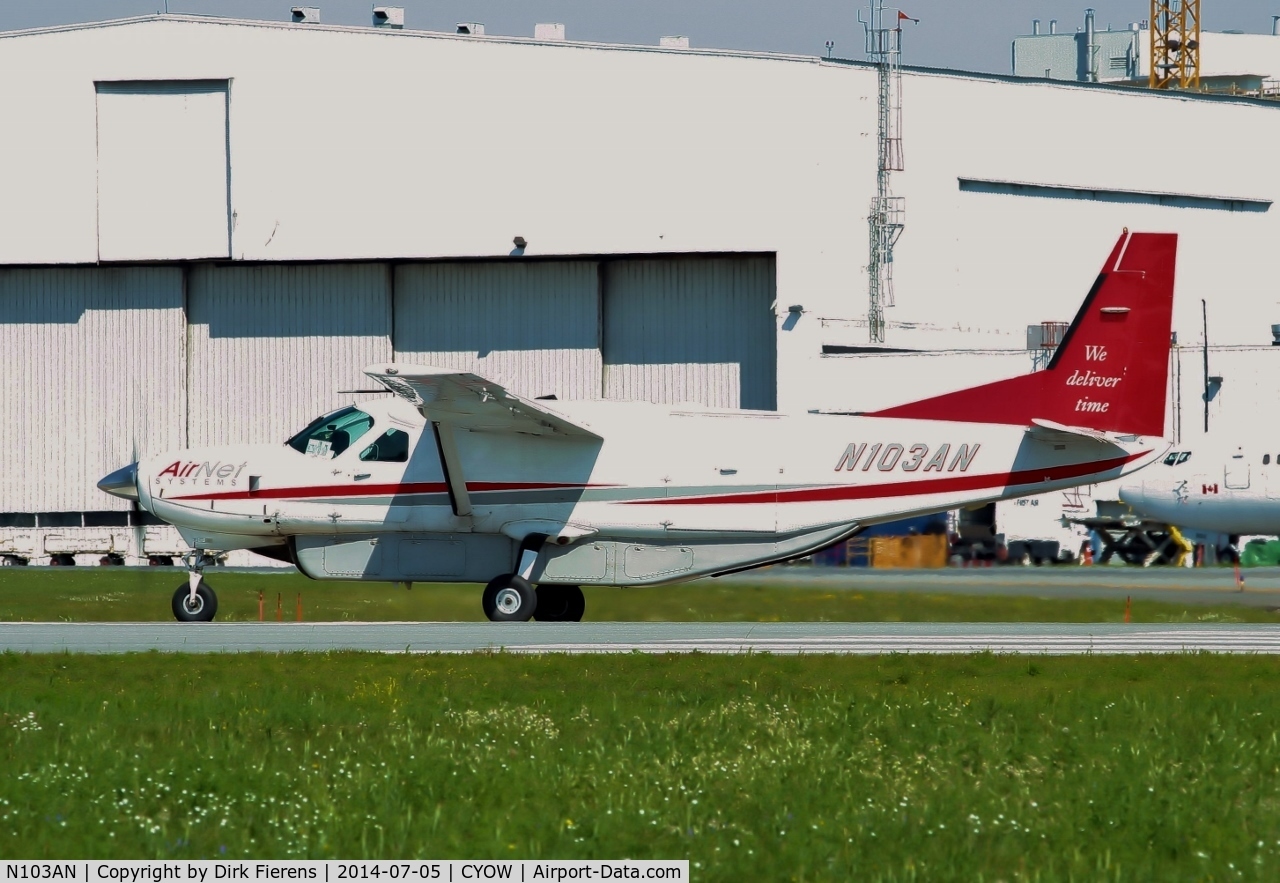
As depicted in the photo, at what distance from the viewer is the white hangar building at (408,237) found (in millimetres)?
50000

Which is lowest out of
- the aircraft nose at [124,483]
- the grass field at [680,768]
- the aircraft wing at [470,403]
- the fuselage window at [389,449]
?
the grass field at [680,768]

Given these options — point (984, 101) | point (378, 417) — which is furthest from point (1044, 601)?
point (984, 101)

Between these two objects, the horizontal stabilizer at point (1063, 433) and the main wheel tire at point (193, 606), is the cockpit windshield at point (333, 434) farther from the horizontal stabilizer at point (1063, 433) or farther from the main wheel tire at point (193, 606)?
the horizontal stabilizer at point (1063, 433)

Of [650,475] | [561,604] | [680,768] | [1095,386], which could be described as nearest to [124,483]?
[561,604]

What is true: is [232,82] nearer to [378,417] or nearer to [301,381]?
[301,381]

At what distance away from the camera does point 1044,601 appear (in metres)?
23.6

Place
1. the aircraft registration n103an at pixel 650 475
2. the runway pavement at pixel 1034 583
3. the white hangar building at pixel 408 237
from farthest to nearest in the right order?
the white hangar building at pixel 408 237, the aircraft registration n103an at pixel 650 475, the runway pavement at pixel 1034 583

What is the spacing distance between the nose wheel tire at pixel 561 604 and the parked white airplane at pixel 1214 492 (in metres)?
20.6

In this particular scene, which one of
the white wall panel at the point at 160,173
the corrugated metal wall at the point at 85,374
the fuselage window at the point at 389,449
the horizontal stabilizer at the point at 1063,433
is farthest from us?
the corrugated metal wall at the point at 85,374

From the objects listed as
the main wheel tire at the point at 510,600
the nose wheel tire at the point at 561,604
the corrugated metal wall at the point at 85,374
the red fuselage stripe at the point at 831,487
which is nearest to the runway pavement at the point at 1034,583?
the red fuselage stripe at the point at 831,487

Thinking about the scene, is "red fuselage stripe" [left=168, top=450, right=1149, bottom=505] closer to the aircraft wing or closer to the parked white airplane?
the aircraft wing

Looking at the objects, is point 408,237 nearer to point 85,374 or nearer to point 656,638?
point 85,374

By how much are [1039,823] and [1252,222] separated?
56842mm

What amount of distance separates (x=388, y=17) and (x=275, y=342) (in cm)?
1164
